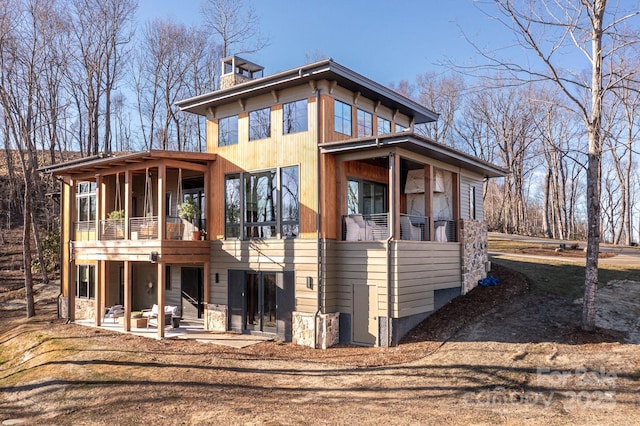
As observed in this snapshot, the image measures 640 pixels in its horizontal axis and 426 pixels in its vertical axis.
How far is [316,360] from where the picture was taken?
34.6ft

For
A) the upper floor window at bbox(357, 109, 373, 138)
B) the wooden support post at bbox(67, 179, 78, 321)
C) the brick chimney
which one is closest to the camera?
the upper floor window at bbox(357, 109, 373, 138)

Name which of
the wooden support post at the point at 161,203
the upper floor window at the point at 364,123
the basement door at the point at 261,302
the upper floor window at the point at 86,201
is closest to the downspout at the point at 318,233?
the basement door at the point at 261,302

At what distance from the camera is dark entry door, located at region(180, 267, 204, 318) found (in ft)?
52.0

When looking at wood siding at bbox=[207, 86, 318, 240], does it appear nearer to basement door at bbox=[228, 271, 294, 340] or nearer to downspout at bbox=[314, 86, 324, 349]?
downspout at bbox=[314, 86, 324, 349]

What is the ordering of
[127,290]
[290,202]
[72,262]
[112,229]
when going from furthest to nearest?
[72,262]
[112,229]
[127,290]
[290,202]

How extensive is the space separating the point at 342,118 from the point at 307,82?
1.43 meters

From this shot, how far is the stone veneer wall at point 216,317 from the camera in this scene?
1397cm

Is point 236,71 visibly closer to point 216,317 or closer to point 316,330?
point 216,317

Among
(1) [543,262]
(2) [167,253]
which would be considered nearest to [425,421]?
(2) [167,253]

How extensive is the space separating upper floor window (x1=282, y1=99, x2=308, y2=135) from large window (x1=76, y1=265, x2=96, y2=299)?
35.0 ft

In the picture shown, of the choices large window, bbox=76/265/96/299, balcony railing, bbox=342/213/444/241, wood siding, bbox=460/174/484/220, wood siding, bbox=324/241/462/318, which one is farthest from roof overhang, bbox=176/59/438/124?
large window, bbox=76/265/96/299

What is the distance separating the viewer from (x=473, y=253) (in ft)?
49.2

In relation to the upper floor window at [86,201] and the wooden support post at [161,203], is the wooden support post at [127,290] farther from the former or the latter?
the upper floor window at [86,201]

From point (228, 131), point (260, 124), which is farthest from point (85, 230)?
Result: point (260, 124)
